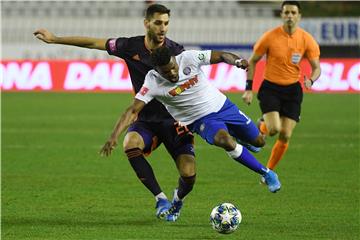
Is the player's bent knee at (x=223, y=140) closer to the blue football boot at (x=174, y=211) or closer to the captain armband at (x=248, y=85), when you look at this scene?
the blue football boot at (x=174, y=211)

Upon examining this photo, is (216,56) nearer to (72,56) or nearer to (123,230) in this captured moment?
(123,230)

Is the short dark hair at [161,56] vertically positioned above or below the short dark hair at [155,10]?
below

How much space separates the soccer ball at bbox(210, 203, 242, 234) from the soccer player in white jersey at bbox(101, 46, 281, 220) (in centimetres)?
72

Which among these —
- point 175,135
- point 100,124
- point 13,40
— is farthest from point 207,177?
point 13,40

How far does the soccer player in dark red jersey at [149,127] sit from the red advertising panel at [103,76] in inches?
667

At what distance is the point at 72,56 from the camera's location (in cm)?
3086

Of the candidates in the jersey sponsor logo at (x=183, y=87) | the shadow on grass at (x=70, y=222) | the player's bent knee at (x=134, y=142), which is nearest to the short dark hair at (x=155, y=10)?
the jersey sponsor logo at (x=183, y=87)

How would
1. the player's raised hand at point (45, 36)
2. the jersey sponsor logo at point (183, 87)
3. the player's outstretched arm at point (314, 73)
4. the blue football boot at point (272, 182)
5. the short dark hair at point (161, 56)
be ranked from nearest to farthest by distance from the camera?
1. the short dark hair at point (161, 56)
2. the jersey sponsor logo at point (183, 87)
3. the blue football boot at point (272, 182)
4. the player's raised hand at point (45, 36)
5. the player's outstretched arm at point (314, 73)

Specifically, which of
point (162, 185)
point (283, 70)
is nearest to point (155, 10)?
point (162, 185)

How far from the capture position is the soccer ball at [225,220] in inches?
334

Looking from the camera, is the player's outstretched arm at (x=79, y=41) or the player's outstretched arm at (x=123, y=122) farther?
the player's outstretched arm at (x=79, y=41)

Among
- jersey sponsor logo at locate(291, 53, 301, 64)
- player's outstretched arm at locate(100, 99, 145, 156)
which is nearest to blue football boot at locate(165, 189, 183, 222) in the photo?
player's outstretched arm at locate(100, 99, 145, 156)

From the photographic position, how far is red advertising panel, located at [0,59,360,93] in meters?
27.0

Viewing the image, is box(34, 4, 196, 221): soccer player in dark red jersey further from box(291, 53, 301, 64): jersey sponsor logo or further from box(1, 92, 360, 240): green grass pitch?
box(291, 53, 301, 64): jersey sponsor logo
